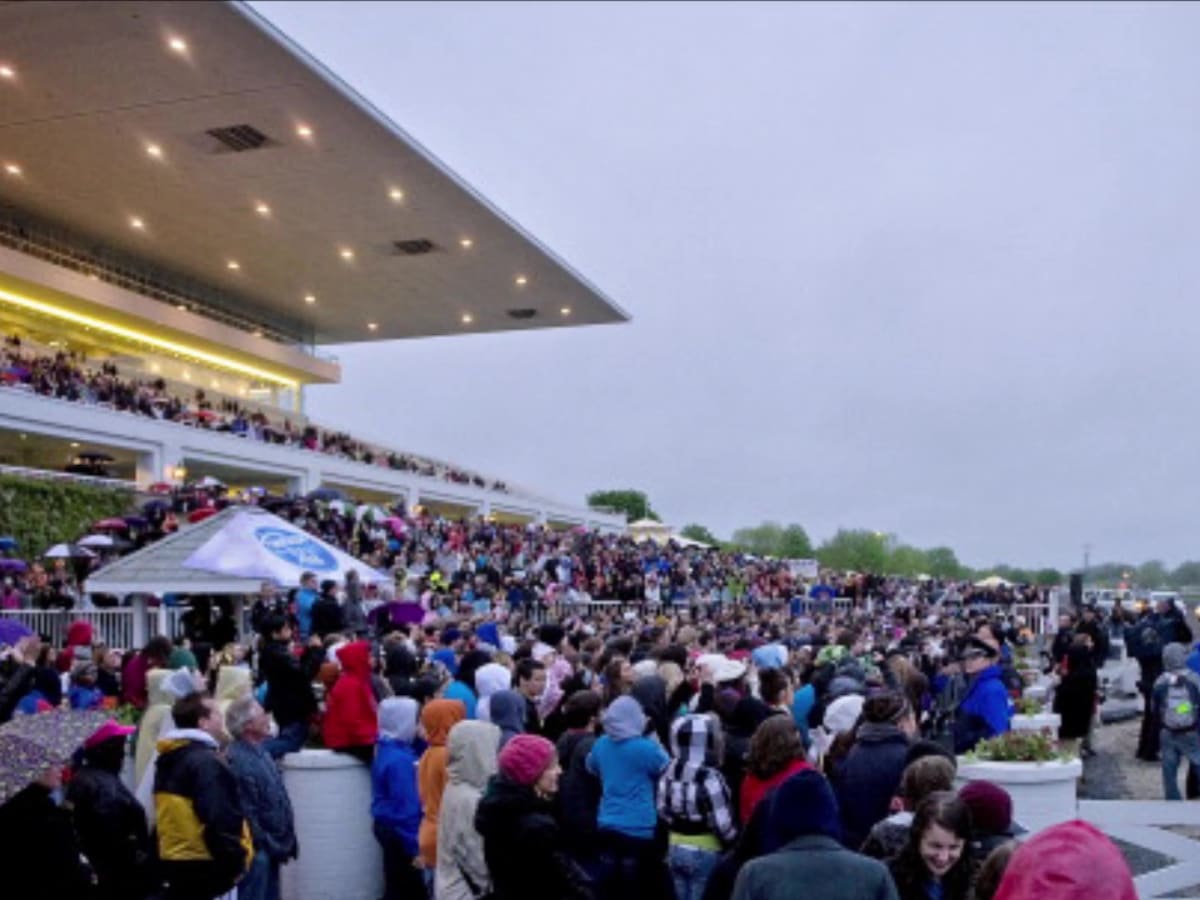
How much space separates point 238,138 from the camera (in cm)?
3256

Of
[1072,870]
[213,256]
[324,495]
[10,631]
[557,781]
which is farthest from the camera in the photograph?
[213,256]

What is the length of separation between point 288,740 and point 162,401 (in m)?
31.2

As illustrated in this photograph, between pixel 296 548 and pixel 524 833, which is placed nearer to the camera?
pixel 524 833

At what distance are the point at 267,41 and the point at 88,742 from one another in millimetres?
23723

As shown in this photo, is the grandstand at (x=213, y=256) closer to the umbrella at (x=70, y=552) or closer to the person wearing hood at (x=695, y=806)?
the umbrella at (x=70, y=552)

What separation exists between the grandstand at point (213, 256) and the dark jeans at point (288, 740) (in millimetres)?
20026

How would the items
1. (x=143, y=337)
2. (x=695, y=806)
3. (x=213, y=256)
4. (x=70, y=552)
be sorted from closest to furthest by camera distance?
1. (x=695, y=806)
2. (x=70, y=552)
3. (x=213, y=256)
4. (x=143, y=337)

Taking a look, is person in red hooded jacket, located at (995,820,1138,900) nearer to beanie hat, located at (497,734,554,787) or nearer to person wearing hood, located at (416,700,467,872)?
beanie hat, located at (497,734,554,787)

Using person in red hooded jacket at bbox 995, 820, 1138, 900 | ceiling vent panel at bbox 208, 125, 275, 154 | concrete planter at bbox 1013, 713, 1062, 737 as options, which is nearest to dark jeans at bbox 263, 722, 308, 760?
concrete planter at bbox 1013, 713, 1062, 737

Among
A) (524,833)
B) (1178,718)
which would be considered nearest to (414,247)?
(1178,718)

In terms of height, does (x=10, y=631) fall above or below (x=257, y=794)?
above

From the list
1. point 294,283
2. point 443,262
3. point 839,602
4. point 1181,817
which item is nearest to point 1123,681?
point 839,602

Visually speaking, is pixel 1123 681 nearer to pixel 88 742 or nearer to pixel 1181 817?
pixel 1181 817

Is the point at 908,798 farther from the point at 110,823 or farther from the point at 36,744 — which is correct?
the point at 110,823
